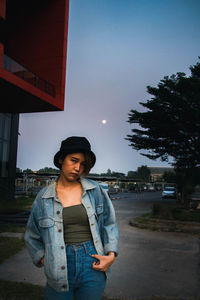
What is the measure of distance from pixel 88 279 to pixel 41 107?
571 inches

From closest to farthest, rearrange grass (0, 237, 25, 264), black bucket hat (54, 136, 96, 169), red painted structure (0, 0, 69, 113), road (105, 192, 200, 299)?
black bucket hat (54, 136, 96, 169), road (105, 192, 200, 299), grass (0, 237, 25, 264), red painted structure (0, 0, 69, 113)

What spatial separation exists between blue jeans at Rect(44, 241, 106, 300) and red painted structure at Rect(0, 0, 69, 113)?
12519 millimetres

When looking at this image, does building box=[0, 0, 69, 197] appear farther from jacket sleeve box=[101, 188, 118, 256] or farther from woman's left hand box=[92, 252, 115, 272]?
woman's left hand box=[92, 252, 115, 272]

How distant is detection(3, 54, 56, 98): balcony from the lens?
13.2 metres

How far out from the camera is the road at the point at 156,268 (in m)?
4.78

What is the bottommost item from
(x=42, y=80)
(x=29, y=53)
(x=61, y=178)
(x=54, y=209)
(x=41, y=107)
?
(x=54, y=209)

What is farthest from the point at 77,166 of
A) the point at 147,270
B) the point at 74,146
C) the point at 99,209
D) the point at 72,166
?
the point at 147,270

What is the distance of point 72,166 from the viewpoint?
2.49 meters

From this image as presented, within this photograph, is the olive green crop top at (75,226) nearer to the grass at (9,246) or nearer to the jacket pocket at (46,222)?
the jacket pocket at (46,222)

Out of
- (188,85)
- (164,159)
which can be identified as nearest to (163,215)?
(188,85)

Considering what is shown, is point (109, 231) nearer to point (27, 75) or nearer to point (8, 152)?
point (27, 75)

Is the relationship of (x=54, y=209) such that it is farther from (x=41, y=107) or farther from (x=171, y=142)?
(x=171, y=142)

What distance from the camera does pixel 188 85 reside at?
23078 millimetres

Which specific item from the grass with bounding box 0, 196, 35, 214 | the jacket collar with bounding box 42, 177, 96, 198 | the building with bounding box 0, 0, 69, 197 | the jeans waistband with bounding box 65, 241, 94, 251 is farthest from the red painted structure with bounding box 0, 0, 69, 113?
the jeans waistband with bounding box 65, 241, 94, 251
